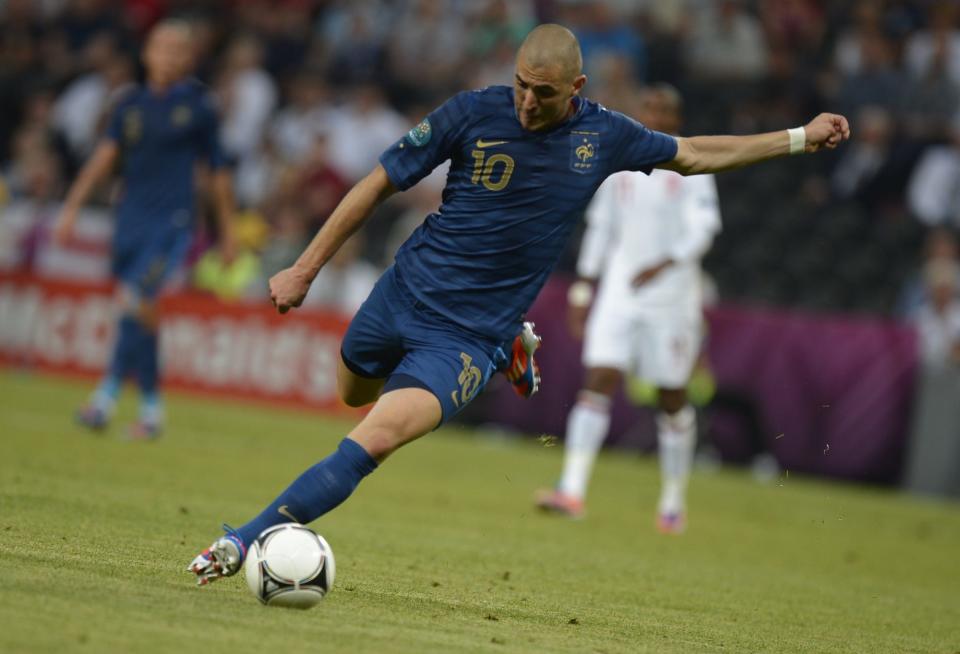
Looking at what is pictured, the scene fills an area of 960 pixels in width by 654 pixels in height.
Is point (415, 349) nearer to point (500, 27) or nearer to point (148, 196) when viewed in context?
point (148, 196)

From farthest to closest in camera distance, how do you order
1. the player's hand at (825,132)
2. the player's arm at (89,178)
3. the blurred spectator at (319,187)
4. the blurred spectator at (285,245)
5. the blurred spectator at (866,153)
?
the blurred spectator at (319,187) → the blurred spectator at (285,245) → the blurred spectator at (866,153) → the player's arm at (89,178) → the player's hand at (825,132)

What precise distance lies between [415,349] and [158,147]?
21.1ft

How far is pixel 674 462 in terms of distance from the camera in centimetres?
1128

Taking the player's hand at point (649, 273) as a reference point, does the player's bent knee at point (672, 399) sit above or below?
below

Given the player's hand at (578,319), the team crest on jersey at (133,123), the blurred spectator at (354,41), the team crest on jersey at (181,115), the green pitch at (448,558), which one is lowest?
the green pitch at (448,558)

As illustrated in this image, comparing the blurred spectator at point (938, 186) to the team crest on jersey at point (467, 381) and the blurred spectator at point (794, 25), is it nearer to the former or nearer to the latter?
the blurred spectator at point (794, 25)

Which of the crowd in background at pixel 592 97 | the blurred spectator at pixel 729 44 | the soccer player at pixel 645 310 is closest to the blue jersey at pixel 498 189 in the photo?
the soccer player at pixel 645 310

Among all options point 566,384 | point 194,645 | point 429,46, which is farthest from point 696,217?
point 429,46

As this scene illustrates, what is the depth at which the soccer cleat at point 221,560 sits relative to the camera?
6031 millimetres

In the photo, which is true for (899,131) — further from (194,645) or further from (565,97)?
(194,645)

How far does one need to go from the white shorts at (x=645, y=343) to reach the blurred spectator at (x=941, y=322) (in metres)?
4.95

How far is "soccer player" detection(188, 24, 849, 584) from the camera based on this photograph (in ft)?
20.8

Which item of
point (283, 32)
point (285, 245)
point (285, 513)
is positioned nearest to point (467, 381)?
point (285, 513)

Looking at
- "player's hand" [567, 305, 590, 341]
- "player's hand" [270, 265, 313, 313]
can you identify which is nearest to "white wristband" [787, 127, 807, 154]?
"player's hand" [270, 265, 313, 313]
